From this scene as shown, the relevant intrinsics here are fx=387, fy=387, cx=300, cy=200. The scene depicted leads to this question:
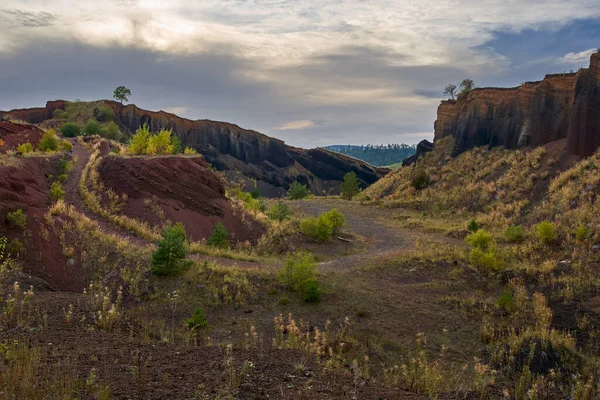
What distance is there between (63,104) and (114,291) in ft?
273

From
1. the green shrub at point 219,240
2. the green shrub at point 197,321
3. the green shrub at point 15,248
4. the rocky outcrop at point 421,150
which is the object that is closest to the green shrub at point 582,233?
the green shrub at point 219,240

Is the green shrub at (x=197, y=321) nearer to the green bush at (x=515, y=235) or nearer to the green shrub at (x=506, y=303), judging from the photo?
the green shrub at (x=506, y=303)

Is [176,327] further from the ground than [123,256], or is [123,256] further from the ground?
[123,256]

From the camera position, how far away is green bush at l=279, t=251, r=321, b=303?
10.9 m

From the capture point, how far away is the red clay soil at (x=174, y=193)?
19.8 meters

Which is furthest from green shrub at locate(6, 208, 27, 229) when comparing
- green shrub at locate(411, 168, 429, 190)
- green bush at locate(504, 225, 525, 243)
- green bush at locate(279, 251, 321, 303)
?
green shrub at locate(411, 168, 429, 190)

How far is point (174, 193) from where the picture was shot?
21.4 meters

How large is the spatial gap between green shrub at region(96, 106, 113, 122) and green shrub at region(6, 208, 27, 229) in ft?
211

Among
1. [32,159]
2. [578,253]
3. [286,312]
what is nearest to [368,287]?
[286,312]

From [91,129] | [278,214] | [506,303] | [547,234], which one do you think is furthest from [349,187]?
[506,303]

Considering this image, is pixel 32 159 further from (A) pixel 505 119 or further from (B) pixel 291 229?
(A) pixel 505 119

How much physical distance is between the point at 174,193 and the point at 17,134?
22.5 meters

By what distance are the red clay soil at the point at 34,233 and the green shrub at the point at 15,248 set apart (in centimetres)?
12

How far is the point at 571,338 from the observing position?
8672 millimetres
